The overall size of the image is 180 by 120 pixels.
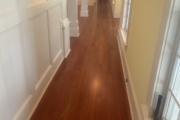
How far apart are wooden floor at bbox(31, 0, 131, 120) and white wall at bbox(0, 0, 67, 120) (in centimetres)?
17

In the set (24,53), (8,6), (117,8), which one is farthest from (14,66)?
(117,8)

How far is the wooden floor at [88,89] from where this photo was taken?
70.4 inches

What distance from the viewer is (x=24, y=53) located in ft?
5.05

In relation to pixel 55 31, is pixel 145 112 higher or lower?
lower

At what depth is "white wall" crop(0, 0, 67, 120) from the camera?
125 cm

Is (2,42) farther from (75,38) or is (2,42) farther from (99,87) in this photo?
(75,38)

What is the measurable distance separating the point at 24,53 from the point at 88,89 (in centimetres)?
94

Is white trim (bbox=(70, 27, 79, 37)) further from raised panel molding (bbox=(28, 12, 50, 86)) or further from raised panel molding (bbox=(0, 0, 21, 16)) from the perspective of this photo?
raised panel molding (bbox=(0, 0, 21, 16))

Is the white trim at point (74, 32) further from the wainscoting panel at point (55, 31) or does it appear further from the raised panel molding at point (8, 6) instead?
the raised panel molding at point (8, 6)

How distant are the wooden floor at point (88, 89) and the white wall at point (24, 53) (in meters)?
0.17

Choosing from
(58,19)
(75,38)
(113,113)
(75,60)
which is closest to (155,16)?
(113,113)

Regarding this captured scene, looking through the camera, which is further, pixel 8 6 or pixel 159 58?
pixel 8 6

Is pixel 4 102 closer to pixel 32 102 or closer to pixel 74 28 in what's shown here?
pixel 32 102

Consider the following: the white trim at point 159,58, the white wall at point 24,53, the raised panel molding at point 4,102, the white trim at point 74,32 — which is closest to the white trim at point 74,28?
the white trim at point 74,32
